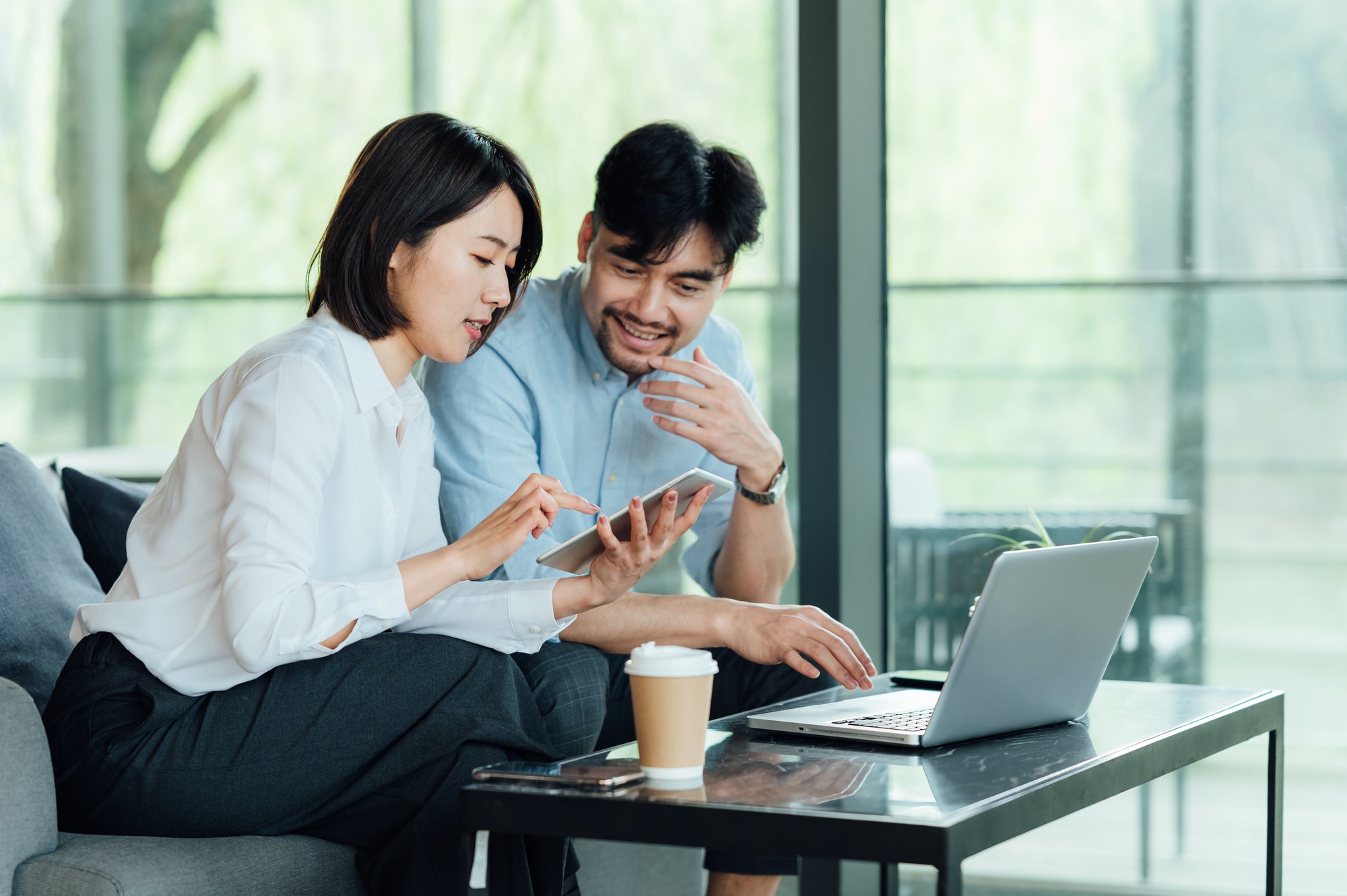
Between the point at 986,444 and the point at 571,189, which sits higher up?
the point at 571,189

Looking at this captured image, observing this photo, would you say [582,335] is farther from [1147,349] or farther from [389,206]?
[1147,349]

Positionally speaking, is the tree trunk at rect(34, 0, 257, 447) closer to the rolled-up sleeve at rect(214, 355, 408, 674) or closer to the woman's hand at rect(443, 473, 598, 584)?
the rolled-up sleeve at rect(214, 355, 408, 674)

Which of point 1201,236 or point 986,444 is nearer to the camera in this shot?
point 1201,236

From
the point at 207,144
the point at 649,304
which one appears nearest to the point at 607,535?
the point at 649,304

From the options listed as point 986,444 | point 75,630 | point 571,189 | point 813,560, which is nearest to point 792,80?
point 571,189

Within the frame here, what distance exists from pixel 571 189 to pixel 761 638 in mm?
1878

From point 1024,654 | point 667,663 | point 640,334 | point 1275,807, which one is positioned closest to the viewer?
point 667,663

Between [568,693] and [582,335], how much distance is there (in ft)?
Result: 2.10

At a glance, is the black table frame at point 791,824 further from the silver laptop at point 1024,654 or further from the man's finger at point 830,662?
the man's finger at point 830,662

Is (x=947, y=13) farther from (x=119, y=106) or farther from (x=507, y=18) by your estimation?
(x=119, y=106)

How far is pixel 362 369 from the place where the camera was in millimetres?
1521

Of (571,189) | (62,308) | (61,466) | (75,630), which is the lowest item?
(75,630)

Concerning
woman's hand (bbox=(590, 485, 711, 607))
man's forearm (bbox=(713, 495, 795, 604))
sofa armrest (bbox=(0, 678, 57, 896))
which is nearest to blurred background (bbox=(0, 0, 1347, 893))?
man's forearm (bbox=(713, 495, 795, 604))

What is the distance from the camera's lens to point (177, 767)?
136cm
